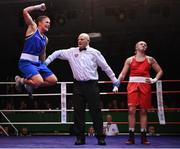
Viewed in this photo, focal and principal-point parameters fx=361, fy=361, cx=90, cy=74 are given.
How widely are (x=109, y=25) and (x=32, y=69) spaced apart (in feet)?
24.4

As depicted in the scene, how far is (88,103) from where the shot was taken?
4.38m

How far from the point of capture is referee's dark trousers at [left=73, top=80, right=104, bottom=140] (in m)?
4.33

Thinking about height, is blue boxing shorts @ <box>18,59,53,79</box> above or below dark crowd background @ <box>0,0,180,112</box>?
below

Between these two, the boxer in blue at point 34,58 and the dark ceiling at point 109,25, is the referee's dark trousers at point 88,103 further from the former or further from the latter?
the dark ceiling at point 109,25

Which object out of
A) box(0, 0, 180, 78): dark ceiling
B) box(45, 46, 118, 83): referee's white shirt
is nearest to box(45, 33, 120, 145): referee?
box(45, 46, 118, 83): referee's white shirt

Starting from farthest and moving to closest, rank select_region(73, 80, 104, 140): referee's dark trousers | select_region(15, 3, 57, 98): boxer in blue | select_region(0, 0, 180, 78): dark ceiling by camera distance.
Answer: select_region(0, 0, 180, 78): dark ceiling → select_region(73, 80, 104, 140): referee's dark trousers → select_region(15, 3, 57, 98): boxer in blue

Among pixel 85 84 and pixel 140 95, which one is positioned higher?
pixel 85 84

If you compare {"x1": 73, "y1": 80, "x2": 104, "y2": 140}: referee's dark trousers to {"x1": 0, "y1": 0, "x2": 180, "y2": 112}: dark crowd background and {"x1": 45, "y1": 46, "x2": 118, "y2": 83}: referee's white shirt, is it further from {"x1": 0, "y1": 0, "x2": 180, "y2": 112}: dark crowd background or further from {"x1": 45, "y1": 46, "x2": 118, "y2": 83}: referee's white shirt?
{"x1": 0, "y1": 0, "x2": 180, "y2": 112}: dark crowd background

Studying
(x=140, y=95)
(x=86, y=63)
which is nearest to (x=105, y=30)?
(x=140, y=95)

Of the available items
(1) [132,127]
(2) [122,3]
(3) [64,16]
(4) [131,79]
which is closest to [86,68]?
(4) [131,79]

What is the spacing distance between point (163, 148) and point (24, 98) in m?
7.49

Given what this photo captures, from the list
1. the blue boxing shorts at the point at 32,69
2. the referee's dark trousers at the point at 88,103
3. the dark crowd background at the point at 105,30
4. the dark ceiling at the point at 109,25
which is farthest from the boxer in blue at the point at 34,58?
the dark crowd background at the point at 105,30

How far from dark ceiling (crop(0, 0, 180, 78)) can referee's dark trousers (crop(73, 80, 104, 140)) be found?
414 centimetres

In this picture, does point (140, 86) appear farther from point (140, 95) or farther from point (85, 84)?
point (85, 84)
